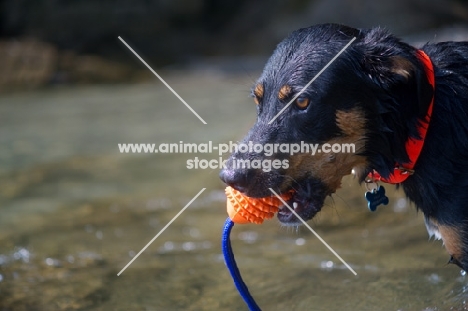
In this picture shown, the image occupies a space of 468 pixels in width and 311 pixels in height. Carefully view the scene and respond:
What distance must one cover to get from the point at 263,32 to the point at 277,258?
1463 centimetres

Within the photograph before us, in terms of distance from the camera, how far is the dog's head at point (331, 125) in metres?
3.16

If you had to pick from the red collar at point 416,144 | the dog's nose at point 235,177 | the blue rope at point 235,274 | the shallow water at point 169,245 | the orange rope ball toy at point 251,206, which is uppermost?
the red collar at point 416,144

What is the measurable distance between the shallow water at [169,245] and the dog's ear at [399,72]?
110 cm

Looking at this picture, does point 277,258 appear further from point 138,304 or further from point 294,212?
point 294,212

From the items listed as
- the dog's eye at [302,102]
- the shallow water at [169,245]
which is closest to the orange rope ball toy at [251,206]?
the dog's eye at [302,102]

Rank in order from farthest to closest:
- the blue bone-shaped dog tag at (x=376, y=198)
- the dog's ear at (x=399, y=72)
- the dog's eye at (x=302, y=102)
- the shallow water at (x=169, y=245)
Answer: the shallow water at (x=169, y=245) < the blue bone-shaped dog tag at (x=376, y=198) < the dog's eye at (x=302, y=102) < the dog's ear at (x=399, y=72)

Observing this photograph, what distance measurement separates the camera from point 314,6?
1852cm

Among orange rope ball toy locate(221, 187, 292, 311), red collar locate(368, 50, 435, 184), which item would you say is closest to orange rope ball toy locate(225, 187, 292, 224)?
orange rope ball toy locate(221, 187, 292, 311)

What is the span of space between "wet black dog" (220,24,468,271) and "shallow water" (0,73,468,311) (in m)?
0.67

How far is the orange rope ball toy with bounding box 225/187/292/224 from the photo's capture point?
128 inches

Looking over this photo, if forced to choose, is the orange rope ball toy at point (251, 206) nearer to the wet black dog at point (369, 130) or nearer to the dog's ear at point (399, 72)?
the wet black dog at point (369, 130)

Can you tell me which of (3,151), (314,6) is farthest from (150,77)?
(3,151)

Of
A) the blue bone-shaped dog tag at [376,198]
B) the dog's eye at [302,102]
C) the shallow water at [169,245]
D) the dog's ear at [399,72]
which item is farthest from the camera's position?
the shallow water at [169,245]

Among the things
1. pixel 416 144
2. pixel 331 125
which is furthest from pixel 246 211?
pixel 416 144
